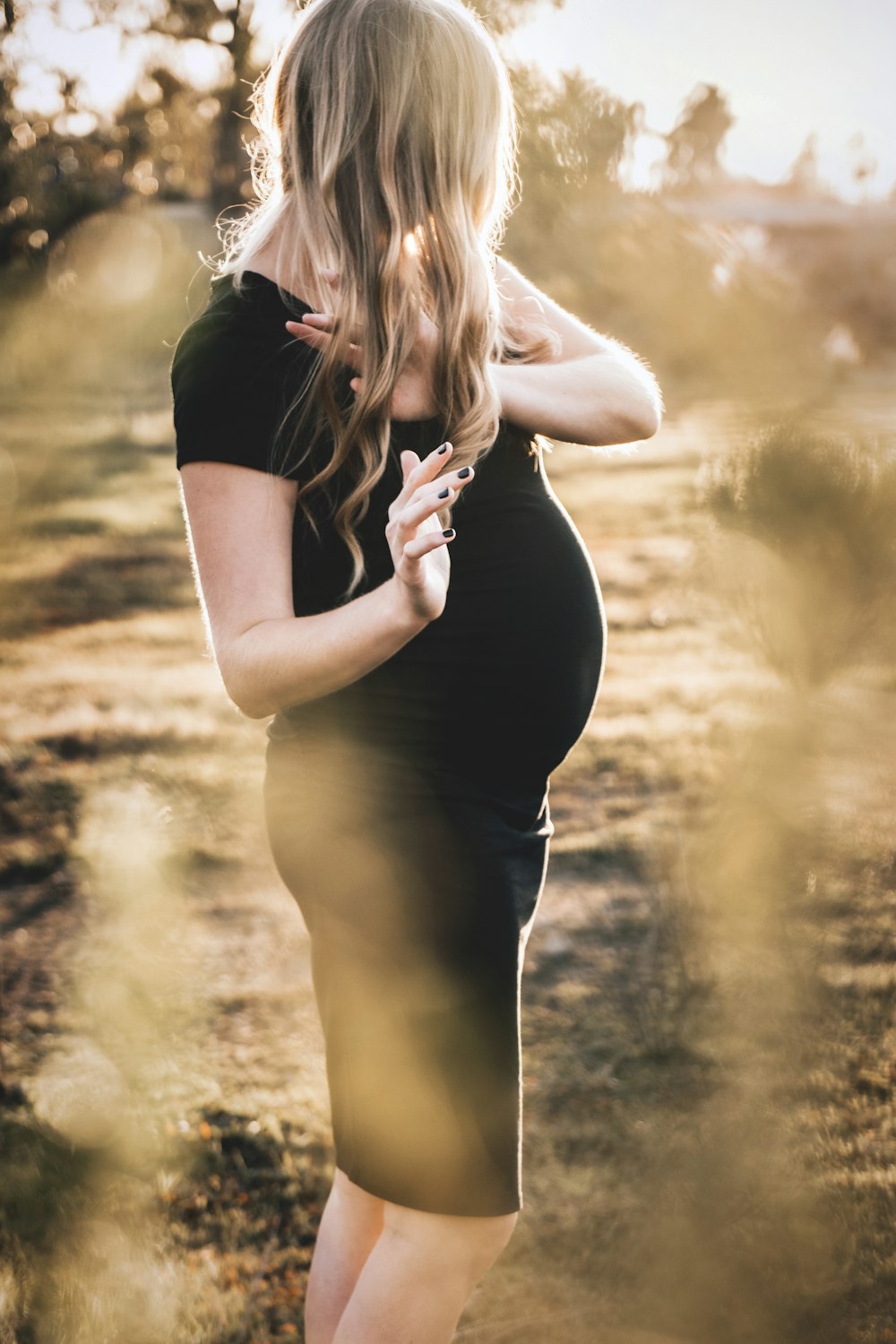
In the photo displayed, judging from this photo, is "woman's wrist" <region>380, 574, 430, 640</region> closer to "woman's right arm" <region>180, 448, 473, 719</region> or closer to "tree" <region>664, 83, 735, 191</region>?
"woman's right arm" <region>180, 448, 473, 719</region>

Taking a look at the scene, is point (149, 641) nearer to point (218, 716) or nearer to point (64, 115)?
point (218, 716)

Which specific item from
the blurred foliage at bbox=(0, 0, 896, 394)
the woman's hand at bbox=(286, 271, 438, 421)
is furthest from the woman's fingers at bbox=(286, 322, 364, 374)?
the blurred foliage at bbox=(0, 0, 896, 394)

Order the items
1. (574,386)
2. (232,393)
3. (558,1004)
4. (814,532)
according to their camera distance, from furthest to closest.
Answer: (558,1004) → (814,532) → (574,386) → (232,393)

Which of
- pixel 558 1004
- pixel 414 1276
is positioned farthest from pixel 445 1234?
pixel 558 1004

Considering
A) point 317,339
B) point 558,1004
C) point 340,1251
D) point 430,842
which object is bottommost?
point 558,1004

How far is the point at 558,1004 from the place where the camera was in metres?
2.92

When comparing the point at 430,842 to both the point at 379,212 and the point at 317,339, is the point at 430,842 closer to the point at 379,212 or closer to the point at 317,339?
the point at 317,339

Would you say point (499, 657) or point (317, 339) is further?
point (499, 657)

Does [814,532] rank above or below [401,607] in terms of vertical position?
below

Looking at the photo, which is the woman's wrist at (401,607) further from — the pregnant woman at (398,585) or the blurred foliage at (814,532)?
the blurred foliage at (814,532)

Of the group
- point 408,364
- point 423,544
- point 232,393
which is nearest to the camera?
point 423,544

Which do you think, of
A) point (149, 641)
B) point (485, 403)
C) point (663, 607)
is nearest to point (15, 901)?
point (149, 641)

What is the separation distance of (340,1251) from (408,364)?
121 centimetres

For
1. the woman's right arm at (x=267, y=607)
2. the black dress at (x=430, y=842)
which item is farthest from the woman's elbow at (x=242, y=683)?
the black dress at (x=430, y=842)
